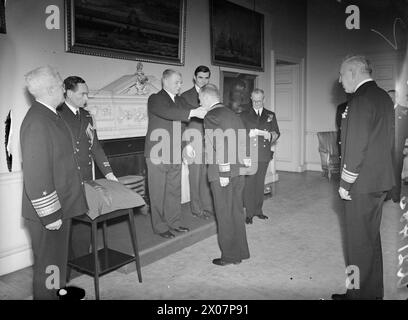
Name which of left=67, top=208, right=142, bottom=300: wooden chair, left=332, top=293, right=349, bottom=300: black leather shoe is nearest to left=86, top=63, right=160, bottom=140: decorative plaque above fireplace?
left=67, top=208, right=142, bottom=300: wooden chair

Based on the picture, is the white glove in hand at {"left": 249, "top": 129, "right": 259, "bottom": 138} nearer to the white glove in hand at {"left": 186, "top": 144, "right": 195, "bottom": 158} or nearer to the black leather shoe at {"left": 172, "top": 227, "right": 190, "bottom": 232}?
the white glove in hand at {"left": 186, "top": 144, "right": 195, "bottom": 158}

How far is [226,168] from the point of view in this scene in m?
3.21

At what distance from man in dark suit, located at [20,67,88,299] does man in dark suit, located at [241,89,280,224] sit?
2599 mm

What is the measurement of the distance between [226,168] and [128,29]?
2.02 metres

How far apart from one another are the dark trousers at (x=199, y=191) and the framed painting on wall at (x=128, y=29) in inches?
54.7

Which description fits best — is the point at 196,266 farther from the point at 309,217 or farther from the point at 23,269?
the point at 309,217

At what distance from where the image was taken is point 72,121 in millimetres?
2973

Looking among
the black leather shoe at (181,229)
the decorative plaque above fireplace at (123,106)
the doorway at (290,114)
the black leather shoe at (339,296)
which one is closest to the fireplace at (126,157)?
the decorative plaque above fireplace at (123,106)

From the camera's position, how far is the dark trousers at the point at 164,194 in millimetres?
3754

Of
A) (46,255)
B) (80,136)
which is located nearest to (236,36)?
(80,136)

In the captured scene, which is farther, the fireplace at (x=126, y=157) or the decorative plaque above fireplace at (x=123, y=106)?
the fireplace at (x=126, y=157)

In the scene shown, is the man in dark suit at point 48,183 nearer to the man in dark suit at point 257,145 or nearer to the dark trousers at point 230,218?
the dark trousers at point 230,218

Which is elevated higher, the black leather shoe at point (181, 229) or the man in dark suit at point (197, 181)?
the man in dark suit at point (197, 181)

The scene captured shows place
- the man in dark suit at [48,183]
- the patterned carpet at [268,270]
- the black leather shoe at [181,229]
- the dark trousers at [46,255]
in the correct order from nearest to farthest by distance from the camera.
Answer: the man in dark suit at [48,183] → the dark trousers at [46,255] → the patterned carpet at [268,270] → the black leather shoe at [181,229]
